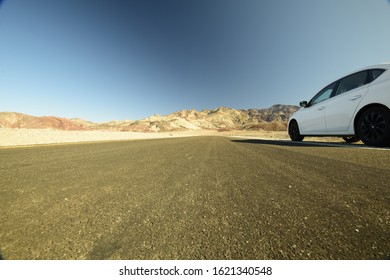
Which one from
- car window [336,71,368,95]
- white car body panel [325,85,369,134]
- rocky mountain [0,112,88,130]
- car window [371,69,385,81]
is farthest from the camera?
rocky mountain [0,112,88,130]

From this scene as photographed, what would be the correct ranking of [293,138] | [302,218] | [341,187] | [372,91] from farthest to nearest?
[293,138] → [372,91] → [341,187] → [302,218]

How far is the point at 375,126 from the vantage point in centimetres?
431

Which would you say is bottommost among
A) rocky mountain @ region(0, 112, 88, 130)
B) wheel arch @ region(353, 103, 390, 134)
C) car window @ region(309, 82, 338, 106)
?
wheel arch @ region(353, 103, 390, 134)

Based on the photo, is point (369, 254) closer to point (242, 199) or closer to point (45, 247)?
point (242, 199)

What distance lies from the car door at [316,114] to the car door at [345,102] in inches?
8.5

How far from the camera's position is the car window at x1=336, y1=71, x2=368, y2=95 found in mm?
4712

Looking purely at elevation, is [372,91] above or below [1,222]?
above

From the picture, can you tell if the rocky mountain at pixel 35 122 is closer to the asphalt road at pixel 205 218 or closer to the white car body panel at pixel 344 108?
the white car body panel at pixel 344 108

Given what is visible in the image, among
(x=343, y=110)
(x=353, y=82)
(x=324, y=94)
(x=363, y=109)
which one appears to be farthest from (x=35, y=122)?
(x=363, y=109)

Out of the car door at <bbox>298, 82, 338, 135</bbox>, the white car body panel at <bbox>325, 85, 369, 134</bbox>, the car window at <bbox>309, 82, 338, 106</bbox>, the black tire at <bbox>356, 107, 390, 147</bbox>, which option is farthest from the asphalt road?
the car window at <bbox>309, 82, 338, 106</bbox>

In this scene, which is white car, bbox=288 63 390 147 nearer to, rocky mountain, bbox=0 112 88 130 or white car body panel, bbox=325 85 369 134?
white car body panel, bbox=325 85 369 134
